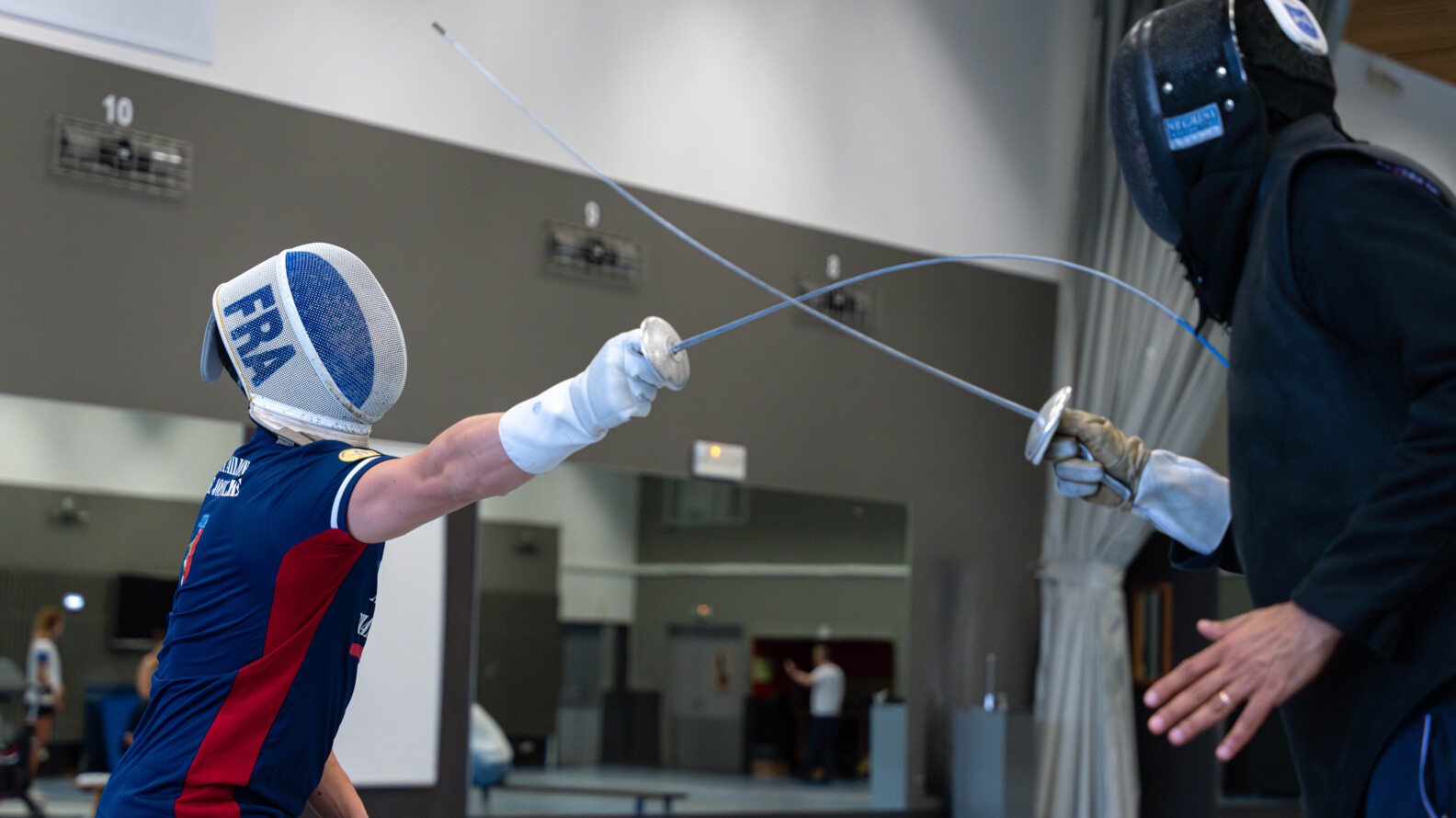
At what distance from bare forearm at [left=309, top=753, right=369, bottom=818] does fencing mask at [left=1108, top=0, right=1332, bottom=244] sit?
1.63 metres

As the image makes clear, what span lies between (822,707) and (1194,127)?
4778mm

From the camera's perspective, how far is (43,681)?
4148 millimetres

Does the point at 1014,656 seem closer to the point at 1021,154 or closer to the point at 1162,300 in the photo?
the point at 1162,300

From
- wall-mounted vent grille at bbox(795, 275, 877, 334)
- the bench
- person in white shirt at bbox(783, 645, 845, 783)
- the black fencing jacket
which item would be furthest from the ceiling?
the black fencing jacket

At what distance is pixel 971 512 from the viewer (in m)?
6.96

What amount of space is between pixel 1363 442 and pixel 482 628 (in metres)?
4.20

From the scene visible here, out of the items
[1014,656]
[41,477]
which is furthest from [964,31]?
[41,477]

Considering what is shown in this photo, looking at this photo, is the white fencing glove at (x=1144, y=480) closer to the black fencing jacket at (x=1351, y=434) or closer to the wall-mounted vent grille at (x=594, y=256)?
the black fencing jacket at (x=1351, y=434)

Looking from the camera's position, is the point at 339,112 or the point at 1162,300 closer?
the point at 339,112

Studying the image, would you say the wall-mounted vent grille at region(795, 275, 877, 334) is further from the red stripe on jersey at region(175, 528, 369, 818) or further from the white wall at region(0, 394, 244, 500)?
the red stripe on jersey at region(175, 528, 369, 818)

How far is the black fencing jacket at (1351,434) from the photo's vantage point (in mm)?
1266

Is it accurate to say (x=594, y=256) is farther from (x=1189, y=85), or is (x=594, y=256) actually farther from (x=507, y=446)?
(x=1189, y=85)

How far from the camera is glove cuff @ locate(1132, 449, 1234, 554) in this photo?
1.84m

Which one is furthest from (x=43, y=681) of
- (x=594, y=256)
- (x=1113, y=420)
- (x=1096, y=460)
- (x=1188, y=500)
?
(x=1113, y=420)
